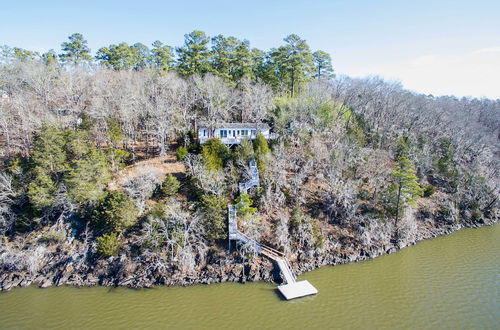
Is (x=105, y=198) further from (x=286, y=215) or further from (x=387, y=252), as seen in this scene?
(x=387, y=252)

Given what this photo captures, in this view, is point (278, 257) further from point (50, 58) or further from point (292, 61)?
point (50, 58)

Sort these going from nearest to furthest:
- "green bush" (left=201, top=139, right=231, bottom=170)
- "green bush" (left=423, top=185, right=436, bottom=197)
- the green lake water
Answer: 1. the green lake water
2. "green bush" (left=201, top=139, right=231, bottom=170)
3. "green bush" (left=423, top=185, right=436, bottom=197)

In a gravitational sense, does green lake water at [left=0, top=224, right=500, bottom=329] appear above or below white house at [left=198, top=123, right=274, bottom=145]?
below

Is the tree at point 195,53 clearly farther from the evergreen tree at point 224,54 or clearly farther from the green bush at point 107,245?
the green bush at point 107,245

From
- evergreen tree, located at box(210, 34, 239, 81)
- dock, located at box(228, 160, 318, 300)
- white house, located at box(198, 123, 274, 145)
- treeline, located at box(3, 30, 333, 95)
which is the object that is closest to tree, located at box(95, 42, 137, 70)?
treeline, located at box(3, 30, 333, 95)

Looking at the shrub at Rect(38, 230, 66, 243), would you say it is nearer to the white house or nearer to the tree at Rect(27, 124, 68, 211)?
the tree at Rect(27, 124, 68, 211)

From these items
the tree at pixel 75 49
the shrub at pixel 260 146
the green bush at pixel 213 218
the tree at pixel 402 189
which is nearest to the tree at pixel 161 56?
the tree at pixel 75 49

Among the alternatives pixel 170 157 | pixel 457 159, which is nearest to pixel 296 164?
pixel 170 157

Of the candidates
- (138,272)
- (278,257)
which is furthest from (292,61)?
(138,272)
